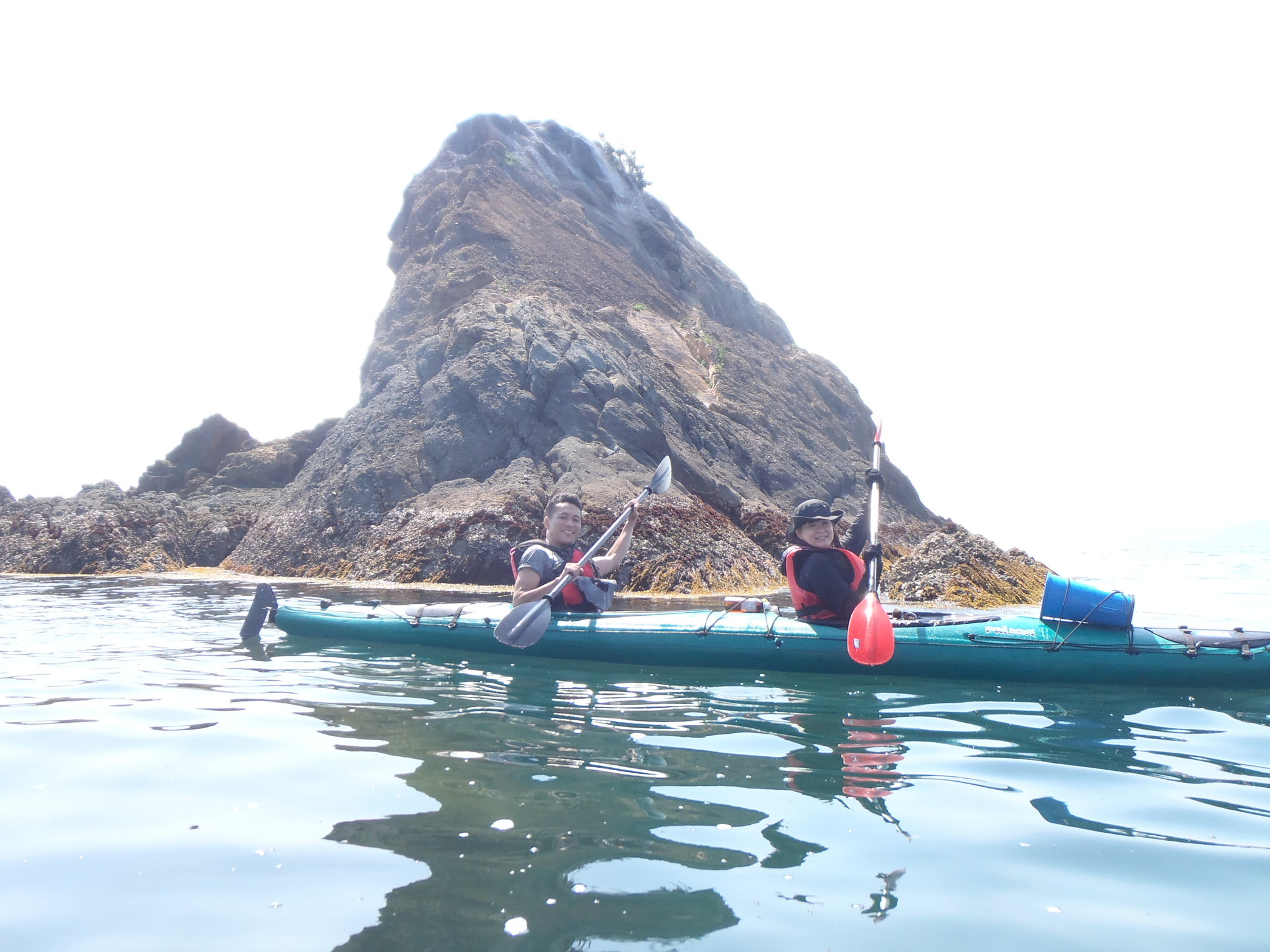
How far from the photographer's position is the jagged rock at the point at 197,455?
2616 cm

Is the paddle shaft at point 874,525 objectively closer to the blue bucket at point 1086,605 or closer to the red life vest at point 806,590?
the red life vest at point 806,590

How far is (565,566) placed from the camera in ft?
24.6

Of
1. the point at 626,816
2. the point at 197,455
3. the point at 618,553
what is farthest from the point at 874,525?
the point at 197,455

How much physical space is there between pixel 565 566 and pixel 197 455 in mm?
23654

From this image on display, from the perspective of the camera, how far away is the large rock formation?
16797 mm

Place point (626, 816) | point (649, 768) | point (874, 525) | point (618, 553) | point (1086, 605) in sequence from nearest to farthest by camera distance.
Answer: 1. point (626, 816)
2. point (649, 768)
3. point (1086, 605)
4. point (874, 525)
5. point (618, 553)

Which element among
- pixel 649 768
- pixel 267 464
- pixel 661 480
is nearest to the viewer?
pixel 649 768

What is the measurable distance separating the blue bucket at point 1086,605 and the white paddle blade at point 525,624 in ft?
12.9

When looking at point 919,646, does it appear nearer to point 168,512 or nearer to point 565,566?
point 565,566

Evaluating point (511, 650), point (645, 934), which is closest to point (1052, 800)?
point (645, 934)

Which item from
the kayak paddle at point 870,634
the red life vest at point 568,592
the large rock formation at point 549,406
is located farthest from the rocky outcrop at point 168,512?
the kayak paddle at point 870,634

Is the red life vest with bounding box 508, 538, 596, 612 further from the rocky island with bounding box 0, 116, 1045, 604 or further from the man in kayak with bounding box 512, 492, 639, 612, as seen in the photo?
the rocky island with bounding box 0, 116, 1045, 604

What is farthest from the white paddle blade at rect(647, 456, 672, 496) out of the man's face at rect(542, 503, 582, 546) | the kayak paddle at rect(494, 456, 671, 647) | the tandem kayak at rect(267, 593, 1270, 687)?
the kayak paddle at rect(494, 456, 671, 647)

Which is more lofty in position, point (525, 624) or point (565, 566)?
point (565, 566)
